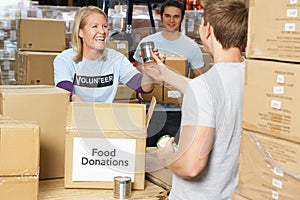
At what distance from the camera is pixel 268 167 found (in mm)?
1704

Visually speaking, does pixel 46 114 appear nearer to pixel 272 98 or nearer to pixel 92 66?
pixel 92 66

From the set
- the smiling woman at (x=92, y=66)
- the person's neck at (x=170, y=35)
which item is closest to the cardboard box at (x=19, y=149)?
the smiling woman at (x=92, y=66)

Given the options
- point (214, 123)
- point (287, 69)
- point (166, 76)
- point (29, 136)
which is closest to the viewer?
point (287, 69)

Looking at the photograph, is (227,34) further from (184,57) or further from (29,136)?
(184,57)

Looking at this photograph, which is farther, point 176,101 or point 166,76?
point 176,101

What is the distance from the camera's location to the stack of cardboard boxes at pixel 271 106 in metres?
1.61

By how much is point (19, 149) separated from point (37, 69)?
10.1ft

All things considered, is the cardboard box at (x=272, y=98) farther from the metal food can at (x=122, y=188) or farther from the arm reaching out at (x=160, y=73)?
the arm reaching out at (x=160, y=73)

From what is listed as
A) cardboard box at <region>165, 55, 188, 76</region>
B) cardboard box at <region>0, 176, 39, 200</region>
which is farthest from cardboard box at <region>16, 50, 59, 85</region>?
cardboard box at <region>0, 176, 39, 200</region>

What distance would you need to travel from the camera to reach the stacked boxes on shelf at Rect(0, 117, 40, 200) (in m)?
1.85

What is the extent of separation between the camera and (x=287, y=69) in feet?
5.30

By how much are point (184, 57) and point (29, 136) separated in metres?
2.77

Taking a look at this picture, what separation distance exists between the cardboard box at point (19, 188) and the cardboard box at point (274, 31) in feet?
2.81

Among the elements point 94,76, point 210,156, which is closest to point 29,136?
point 210,156
